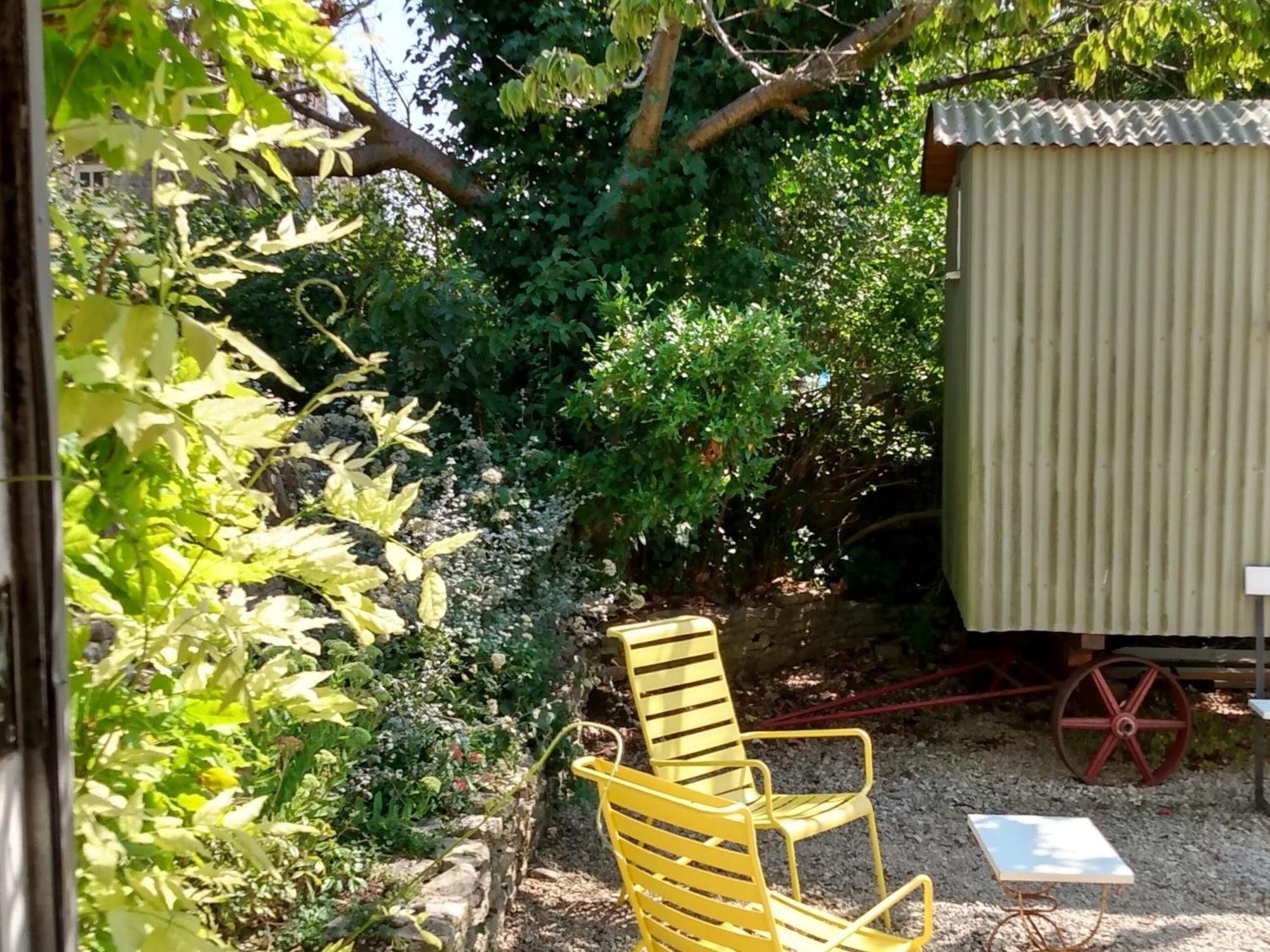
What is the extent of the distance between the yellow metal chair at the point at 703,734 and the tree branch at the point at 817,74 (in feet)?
11.5

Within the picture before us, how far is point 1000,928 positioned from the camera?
4.36m

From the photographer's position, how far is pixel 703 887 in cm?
309

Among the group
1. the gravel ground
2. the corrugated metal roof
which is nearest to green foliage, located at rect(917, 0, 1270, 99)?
the corrugated metal roof

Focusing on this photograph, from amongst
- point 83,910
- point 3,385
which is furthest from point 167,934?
point 3,385

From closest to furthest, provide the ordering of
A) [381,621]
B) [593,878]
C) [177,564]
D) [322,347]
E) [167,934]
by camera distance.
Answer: [167,934] → [177,564] → [381,621] → [593,878] → [322,347]

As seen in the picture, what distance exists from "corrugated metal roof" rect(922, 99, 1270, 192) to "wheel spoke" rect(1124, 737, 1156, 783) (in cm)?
303

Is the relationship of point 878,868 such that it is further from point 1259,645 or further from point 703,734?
point 1259,645

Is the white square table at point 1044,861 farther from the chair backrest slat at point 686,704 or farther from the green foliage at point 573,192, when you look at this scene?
the green foliage at point 573,192

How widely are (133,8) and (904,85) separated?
8.91 meters

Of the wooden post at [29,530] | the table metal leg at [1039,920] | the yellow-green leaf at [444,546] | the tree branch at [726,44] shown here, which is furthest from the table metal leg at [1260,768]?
the wooden post at [29,530]

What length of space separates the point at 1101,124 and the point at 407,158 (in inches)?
174

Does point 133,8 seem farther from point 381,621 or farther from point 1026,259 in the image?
point 1026,259

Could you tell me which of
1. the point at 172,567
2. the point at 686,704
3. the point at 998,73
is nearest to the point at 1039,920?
the point at 686,704

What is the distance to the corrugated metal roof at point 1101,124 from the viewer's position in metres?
5.58
